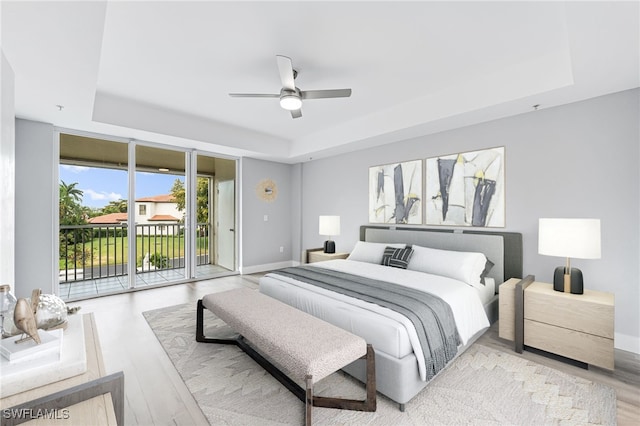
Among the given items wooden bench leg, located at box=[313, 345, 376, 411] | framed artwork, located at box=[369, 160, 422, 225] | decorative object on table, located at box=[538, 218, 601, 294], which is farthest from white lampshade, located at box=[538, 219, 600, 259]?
wooden bench leg, located at box=[313, 345, 376, 411]

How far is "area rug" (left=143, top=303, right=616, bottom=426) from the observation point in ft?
5.65

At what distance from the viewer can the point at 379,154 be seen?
466 centimetres

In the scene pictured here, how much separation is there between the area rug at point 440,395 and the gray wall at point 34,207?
2.51 m

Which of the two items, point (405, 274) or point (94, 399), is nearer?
point (94, 399)

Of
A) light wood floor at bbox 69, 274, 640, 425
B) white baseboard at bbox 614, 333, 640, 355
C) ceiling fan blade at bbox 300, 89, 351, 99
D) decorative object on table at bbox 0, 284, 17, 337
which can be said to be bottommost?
light wood floor at bbox 69, 274, 640, 425

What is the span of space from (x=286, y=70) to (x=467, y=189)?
2630mm

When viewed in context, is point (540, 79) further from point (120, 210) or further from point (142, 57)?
point (120, 210)

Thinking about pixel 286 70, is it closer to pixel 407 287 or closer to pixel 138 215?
pixel 407 287

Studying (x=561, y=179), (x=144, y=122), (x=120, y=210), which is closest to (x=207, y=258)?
(x=120, y=210)

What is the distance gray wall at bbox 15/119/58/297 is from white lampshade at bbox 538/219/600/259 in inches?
222

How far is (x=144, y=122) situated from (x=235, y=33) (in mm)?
2325

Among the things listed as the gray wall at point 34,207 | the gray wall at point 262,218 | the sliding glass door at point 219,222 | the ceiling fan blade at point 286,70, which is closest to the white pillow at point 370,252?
the ceiling fan blade at point 286,70

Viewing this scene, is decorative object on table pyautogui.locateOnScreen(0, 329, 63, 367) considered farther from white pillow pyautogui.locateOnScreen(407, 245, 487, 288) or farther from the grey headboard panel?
the grey headboard panel

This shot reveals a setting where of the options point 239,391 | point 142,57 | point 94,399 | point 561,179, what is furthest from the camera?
point 561,179
